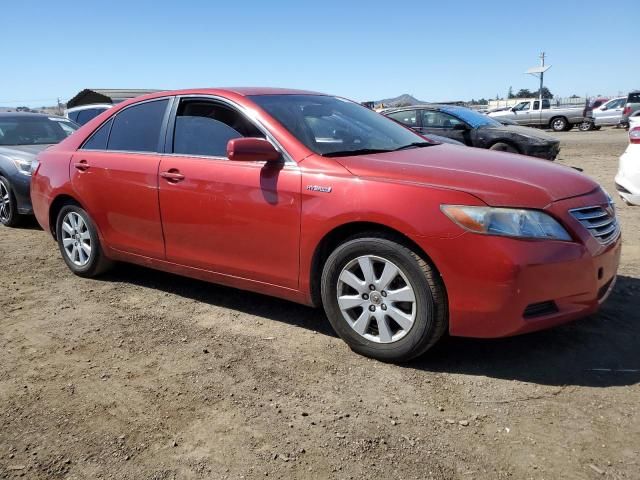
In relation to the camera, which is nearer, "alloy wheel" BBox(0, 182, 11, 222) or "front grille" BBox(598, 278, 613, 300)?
"front grille" BBox(598, 278, 613, 300)

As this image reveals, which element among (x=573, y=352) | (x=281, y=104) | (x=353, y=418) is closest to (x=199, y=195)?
(x=281, y=104)

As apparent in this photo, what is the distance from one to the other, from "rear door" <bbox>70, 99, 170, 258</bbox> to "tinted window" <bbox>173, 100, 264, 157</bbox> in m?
0.19

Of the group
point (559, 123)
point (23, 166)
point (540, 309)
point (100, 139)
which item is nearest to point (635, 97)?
point (559, 123)

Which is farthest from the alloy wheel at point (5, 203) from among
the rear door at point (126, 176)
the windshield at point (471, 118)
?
the windshield at point (471, 118)

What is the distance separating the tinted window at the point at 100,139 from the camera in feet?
15.3

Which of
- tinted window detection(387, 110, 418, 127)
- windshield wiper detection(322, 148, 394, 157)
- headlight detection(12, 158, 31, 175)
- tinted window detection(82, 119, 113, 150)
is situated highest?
tinted window detection(387, 110, 418, 127)

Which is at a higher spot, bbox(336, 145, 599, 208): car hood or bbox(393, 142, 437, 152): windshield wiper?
bbox(393, 142, 437, 152): windshield wiper

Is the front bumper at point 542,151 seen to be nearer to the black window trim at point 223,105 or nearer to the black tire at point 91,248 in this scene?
the black window trim at point 223,105

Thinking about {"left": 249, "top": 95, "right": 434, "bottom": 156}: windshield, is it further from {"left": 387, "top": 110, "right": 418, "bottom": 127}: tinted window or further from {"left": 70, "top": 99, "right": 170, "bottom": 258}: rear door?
{"left": 387, "top": 110, "right": 418, "bottom": 127}: tinted window

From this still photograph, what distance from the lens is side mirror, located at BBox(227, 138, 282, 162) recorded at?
3375 millimetres

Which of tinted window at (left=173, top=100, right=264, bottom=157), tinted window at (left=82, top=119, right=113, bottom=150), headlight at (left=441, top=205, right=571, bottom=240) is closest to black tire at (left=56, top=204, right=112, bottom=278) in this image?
tinted window at (left=82, top=119, right=113, bottom=150)

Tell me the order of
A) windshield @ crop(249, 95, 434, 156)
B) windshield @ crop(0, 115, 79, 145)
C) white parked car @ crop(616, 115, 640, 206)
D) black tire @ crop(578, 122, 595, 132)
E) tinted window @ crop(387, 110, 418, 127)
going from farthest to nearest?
1. black tire @ crop(578, 122, 595, 132)
2. tinted window @ crop(387, 110, 418, 127)
3. windshield @ crop(0, 115, 79, 145)
4. white parked car @ crop(616, 115, 640, 206)
5. windshield @ crop(249, 95, 434, 156)

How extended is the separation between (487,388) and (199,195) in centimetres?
220

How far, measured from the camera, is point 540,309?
2918mm
